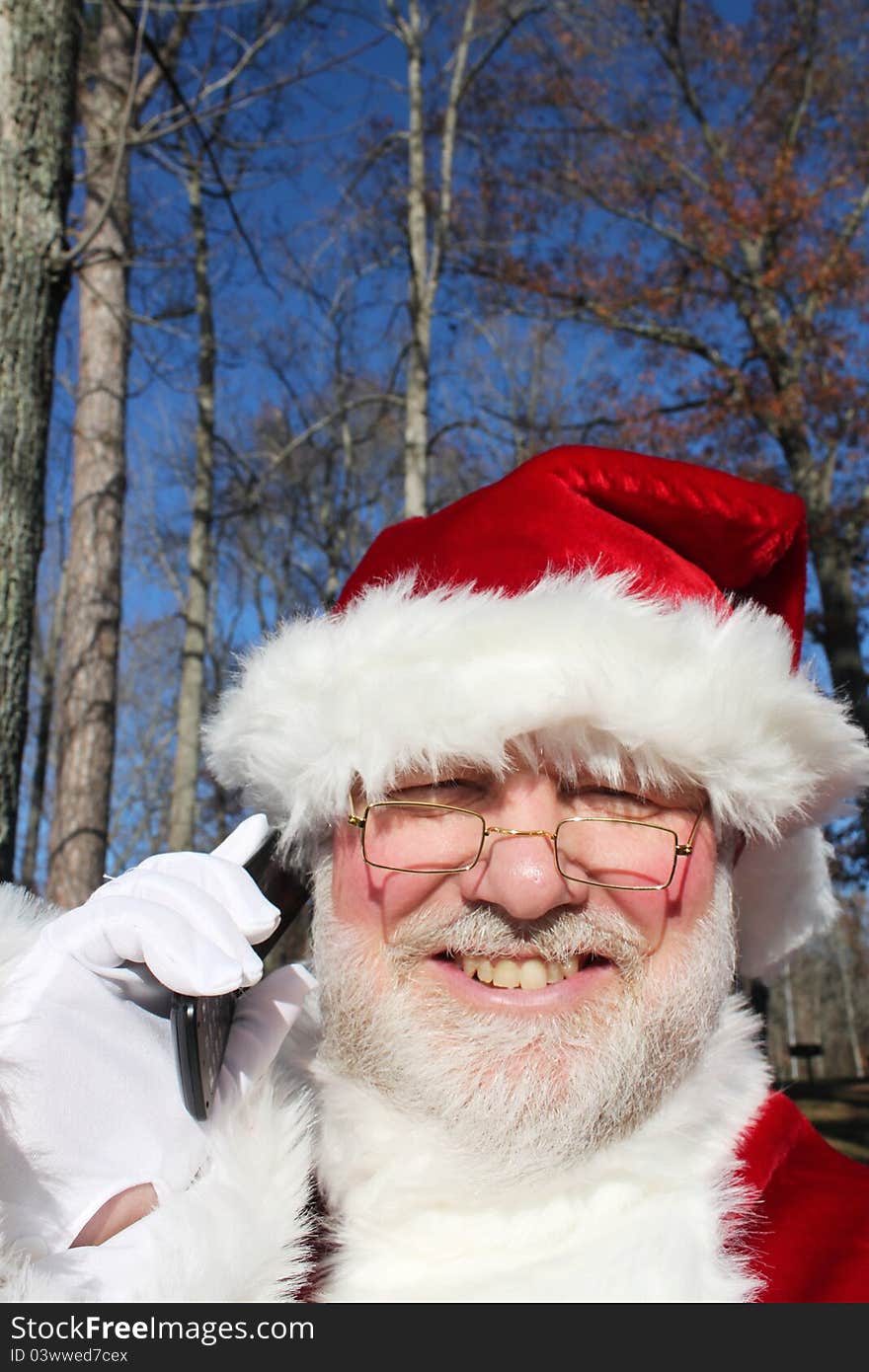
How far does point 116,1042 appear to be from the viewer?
→ 4.46ft

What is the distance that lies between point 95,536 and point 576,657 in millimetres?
6611

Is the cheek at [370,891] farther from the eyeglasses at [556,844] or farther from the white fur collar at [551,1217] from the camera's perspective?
the white fur collar at [551,1217]

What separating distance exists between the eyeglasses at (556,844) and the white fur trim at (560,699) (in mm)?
71

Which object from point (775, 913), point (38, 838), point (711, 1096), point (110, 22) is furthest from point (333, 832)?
point (38, 838)

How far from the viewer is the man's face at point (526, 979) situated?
4.72ft

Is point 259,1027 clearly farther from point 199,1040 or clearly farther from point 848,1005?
point 848,1005

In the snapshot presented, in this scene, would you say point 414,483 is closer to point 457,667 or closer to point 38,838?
point 457,667

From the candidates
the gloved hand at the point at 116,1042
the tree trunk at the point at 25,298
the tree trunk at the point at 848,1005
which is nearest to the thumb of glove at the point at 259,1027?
the gloved hand at the point at 116,1042

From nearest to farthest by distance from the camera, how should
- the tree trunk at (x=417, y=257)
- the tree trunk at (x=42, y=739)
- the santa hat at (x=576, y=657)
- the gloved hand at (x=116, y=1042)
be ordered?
1. the gloved hand at (x=116, y=1042)
2. the santa hat at (x=576, y=657)
3. the tree trunk at (x=417, y=257)
4. the tree trunk at (x=42, y=739)

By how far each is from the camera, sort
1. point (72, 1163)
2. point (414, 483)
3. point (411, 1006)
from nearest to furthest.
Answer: point (72, 1163) → point (411, 1006) → point (414, 483)

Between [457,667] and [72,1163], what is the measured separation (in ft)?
2.88

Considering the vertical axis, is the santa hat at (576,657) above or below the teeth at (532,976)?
above

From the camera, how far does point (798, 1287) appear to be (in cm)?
135

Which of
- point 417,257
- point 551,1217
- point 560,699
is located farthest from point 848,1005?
point 560,699
